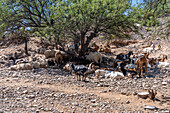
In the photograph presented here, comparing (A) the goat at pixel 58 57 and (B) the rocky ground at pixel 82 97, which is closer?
(B) the rocky ground at pixel 82 97

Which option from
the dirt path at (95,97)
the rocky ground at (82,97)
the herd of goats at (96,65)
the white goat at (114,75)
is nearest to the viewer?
the rocky ground at (82,97)

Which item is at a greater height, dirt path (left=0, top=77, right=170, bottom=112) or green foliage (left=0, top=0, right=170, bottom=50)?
green foliage (left=0, top=0, right=170, bottom=50)

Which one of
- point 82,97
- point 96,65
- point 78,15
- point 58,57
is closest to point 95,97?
point 82,97

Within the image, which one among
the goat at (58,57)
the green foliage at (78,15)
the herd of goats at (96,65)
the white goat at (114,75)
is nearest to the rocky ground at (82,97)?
the white goat at (114,75)

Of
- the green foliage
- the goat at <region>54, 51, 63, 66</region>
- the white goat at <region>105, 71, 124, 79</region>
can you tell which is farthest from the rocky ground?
the goat at <region>54, 51, 63, 66</region>

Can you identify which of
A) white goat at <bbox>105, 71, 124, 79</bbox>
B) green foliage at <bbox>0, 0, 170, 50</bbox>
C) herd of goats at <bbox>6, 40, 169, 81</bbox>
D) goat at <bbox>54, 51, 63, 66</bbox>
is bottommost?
white goat at <bbox>105, 71, 124, 79</bbox>

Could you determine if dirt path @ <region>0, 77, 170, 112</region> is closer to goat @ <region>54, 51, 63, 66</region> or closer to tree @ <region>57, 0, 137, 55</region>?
tree @ <region>57, 0, 137, 55</region>

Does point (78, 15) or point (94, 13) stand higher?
point (94, 13)

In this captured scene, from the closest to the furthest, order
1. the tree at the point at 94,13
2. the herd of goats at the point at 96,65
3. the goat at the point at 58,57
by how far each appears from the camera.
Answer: the herd of goats at the point at 96,65 < the tree at the point at 94,13 < the goat at the point at 58,57

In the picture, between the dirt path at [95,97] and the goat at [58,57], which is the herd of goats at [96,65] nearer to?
the goat at [58,57]

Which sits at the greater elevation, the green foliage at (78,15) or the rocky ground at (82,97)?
the green foliage at (78,15)

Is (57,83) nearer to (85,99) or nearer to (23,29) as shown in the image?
(85,99)

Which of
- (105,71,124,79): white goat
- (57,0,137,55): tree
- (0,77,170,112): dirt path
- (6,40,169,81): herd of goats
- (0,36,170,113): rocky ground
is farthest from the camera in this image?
(57,0,137,55): tree

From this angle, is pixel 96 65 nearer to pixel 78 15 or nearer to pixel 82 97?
pixel 78 15
